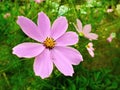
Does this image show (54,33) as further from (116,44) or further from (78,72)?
(116,44)

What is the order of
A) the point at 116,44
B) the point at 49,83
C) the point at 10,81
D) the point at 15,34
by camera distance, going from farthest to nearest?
the point at 116,44 < the point at 49,83 < the point at 10,81 < the point at 15,34

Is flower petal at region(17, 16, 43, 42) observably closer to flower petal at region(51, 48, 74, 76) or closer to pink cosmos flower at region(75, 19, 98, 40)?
flower petal at region(51, 48, 74, 76)

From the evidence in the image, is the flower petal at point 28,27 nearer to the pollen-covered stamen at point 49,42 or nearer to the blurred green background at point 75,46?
the pollen-covered stamen at point 49,42

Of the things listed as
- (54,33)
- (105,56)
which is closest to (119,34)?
(105,56)

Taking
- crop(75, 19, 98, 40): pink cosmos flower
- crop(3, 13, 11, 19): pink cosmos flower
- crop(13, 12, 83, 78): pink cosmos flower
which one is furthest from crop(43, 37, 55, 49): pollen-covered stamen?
crop(3, 13, 11, 19): pink cosmos flower

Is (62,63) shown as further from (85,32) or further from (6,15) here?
(6,15)

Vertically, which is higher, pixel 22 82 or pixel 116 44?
pixel 22 82
